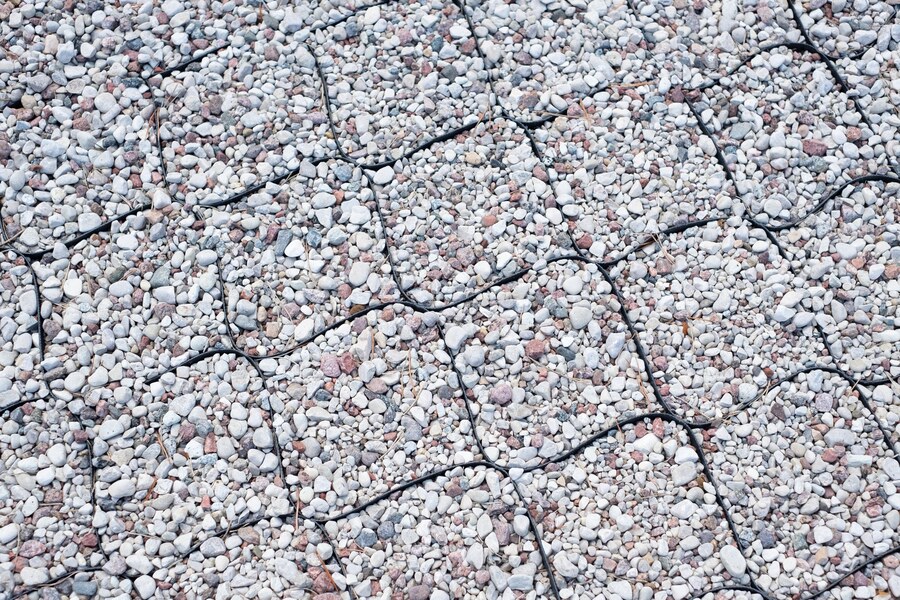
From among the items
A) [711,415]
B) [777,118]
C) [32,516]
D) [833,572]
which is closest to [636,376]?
[711,415]

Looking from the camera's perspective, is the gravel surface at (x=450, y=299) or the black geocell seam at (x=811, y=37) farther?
the black geocell seam at (x=811, y=37)

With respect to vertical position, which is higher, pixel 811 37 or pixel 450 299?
pixel 811 37

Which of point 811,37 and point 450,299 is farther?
point 811,37

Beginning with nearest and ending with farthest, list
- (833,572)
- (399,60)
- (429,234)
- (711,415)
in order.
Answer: (833,572) < (711,415) < (429,234) < (399,60)

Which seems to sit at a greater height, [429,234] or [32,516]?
[429,234]

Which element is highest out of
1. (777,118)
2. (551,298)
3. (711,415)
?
(777,118)

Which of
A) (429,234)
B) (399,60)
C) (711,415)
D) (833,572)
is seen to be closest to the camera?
(833,572)

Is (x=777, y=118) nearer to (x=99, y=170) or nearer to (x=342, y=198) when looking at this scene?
(x=342, y=198)

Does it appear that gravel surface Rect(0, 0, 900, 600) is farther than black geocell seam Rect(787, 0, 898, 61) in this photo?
No
